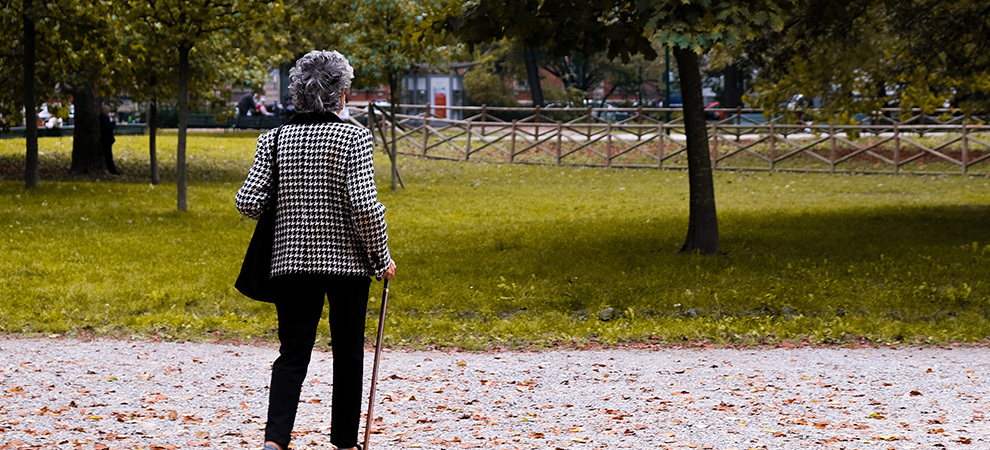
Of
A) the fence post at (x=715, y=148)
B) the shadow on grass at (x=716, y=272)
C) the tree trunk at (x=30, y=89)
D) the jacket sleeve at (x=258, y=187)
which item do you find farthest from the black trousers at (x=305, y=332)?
the fence post at (x=715, y=148)

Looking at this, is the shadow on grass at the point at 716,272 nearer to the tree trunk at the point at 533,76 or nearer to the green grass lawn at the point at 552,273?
the green grass lawn at the point at 552,273

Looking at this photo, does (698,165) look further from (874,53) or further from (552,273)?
(874,53)

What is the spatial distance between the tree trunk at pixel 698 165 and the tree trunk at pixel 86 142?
1485 centimetres

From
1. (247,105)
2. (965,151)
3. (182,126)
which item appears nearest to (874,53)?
(182,126)

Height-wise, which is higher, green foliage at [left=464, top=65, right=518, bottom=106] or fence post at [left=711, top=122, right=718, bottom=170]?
green foliage at [left=464, top=65, right=518, bottom=106]

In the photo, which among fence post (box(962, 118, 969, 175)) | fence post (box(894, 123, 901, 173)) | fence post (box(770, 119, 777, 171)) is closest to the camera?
fence post (box(962, 118, 969, 175))

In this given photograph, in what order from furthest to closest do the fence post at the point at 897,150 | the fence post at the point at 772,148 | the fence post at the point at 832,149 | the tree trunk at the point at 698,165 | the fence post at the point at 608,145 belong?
1. the fence post at the point at 608,145
2. the fence post at the point at 772,148
3. the fence post at the point at 832,149
4. the fence post at the point at 897,150
5. the tree trunk at the point at 698,165

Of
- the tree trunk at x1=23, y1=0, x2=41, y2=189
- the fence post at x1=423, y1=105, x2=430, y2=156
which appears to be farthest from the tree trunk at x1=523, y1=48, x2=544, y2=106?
the tree trunk at x1=23, y1=0, x2=41, y2=189

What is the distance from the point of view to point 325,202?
441 centimetres

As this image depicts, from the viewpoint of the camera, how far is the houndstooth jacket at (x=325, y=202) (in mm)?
4379

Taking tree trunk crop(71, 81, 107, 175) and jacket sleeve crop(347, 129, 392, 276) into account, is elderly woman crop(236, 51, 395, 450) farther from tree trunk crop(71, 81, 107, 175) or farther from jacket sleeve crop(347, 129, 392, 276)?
tree trunk crop(71, 81, 107, 175)

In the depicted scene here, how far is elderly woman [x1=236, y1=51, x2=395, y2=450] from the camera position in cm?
439

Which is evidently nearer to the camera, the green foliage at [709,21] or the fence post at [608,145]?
the green foliage at [709,21]

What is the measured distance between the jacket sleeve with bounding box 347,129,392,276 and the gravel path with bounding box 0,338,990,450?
1162 mm
